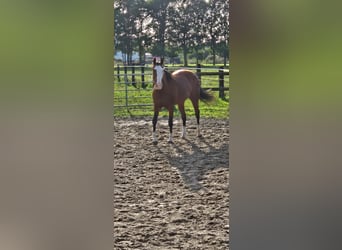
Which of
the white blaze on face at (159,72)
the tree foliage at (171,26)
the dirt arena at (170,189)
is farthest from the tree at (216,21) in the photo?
the white blaze on face at (159,72)

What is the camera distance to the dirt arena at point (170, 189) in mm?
2240

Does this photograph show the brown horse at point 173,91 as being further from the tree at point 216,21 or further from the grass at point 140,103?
the tree at point 216,21

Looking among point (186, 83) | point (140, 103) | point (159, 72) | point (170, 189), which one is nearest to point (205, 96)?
point (186, 83)

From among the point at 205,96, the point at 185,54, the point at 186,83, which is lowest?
the point at 205,96

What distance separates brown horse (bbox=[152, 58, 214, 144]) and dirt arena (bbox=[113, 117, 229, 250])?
30cm

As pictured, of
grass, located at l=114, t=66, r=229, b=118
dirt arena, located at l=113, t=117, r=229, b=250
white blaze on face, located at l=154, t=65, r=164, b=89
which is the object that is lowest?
dirt arena, located at l=113, t=117, r=229, b=250

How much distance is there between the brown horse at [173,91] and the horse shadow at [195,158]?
29 centimetres

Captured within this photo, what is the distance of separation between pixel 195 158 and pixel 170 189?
3.25ft

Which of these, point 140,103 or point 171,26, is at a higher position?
point 171,26

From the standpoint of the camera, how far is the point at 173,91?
17.8 feet

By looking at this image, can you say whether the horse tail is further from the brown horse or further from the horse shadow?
the horse shadow

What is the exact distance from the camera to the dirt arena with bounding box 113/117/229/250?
2240 millimetres

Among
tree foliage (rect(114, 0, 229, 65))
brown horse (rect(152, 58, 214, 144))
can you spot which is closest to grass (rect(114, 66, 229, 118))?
tree foliage (rect(114, 0, 229, 65))

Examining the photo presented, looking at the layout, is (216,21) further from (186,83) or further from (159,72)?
(159,72)
